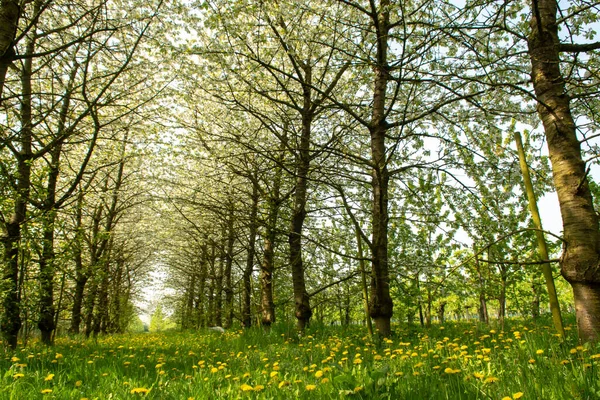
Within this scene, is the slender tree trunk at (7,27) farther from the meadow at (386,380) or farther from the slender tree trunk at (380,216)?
the slender tree trunk at (380,216)

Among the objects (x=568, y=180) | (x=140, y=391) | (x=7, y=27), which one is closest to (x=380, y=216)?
(x=568, y=180)

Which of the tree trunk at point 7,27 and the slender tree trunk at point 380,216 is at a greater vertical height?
the tree trunk at point 7,27

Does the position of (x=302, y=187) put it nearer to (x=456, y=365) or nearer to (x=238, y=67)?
(x=238, y=67)

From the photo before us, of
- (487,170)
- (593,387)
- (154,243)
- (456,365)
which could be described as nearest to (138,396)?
(456,365)

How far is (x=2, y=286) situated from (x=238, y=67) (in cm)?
579

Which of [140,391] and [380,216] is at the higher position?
[380,216]

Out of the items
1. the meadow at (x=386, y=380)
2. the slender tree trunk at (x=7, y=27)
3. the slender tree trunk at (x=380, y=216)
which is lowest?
the meadow at (x=386, y=380)

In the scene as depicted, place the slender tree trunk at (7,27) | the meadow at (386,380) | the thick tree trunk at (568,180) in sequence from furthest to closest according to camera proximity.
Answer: the slender tree trunk at (7,27) < the thick tree trunk at (568,180) < the meadow at (386,380)

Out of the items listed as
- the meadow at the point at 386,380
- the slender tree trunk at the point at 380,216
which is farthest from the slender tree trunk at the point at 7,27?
the slender tree trunk at the point at 380,216

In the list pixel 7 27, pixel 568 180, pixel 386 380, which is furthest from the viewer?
pixel 7 27

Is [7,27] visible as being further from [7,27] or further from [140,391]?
[140,391]

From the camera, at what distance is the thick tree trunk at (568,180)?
3.06 m

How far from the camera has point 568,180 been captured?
3.34m

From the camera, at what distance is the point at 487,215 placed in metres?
6.14
